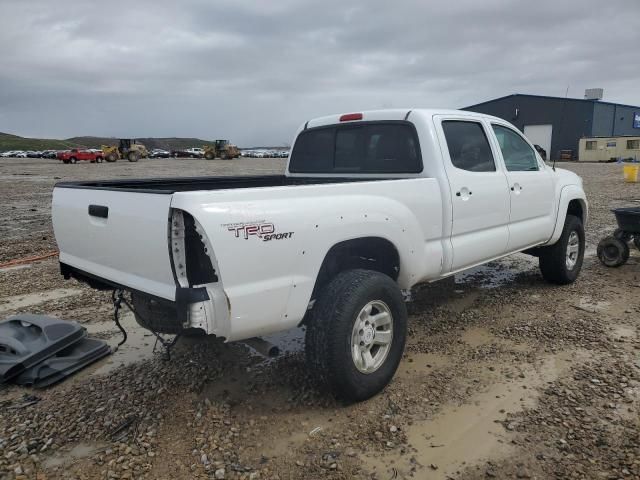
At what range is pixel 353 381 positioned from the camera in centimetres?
323

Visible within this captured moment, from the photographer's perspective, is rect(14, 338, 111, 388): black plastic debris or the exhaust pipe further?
rect(14, 338, 111, 388): black plastic debris

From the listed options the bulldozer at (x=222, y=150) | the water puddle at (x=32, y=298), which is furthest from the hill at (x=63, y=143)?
the water puddle at (x=32, y=298)

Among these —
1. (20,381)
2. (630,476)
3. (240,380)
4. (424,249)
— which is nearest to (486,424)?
(630,476)

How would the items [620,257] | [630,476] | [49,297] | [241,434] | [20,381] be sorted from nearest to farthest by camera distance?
[630,476] → [241,434] → [20,381] → [49,297] → [620,257]

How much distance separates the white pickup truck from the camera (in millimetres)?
2699

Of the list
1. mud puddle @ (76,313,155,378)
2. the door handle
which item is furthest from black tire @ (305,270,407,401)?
mud puddle @ (76,313,155,378)

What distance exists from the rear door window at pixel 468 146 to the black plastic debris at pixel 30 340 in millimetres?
3493

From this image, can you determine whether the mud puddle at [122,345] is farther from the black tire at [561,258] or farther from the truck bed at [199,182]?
the black tire at [561,258]

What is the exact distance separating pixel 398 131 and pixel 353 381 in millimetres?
2237

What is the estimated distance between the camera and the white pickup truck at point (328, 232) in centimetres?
270

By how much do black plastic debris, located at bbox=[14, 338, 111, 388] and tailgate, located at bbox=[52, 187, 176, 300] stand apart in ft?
2.70

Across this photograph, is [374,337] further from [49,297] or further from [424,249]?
[49,297]

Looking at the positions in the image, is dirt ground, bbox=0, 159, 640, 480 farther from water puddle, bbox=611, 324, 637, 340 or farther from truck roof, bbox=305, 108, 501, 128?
truck roof, bbox=305, 108, 501, 128

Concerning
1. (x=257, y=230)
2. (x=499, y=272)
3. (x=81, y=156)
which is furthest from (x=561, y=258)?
(x=81, y=156)
